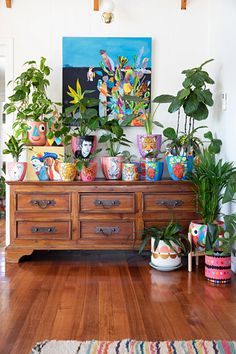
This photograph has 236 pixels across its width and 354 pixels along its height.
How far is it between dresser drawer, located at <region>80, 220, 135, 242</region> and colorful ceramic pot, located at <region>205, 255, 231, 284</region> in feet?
2.29

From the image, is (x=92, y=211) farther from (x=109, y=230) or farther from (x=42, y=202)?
(x=42, y=202)

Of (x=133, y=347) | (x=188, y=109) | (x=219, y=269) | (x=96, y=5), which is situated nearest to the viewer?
(x=133, y=347)

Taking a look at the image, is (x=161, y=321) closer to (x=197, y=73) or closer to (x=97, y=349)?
(x=97, y=349)

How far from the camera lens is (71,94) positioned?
132 inches

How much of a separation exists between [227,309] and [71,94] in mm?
2118

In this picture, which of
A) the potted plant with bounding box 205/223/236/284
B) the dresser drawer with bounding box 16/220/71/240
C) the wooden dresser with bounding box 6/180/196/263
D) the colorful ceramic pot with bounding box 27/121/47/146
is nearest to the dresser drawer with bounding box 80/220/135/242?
the wooden dresser with bounding box 6/180/196/263

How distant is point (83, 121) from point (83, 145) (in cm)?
19

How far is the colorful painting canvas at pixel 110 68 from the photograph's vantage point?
344 cm

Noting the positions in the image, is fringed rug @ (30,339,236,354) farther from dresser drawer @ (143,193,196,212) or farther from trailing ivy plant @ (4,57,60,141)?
trailing ivy plant @ (4,57,60,141)

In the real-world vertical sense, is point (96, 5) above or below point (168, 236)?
above

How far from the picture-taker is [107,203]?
3.05m

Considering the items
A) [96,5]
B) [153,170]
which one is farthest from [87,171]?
[96,5]

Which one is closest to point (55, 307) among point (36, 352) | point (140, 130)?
point (36, 352)

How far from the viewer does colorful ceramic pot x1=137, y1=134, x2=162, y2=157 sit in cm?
324
